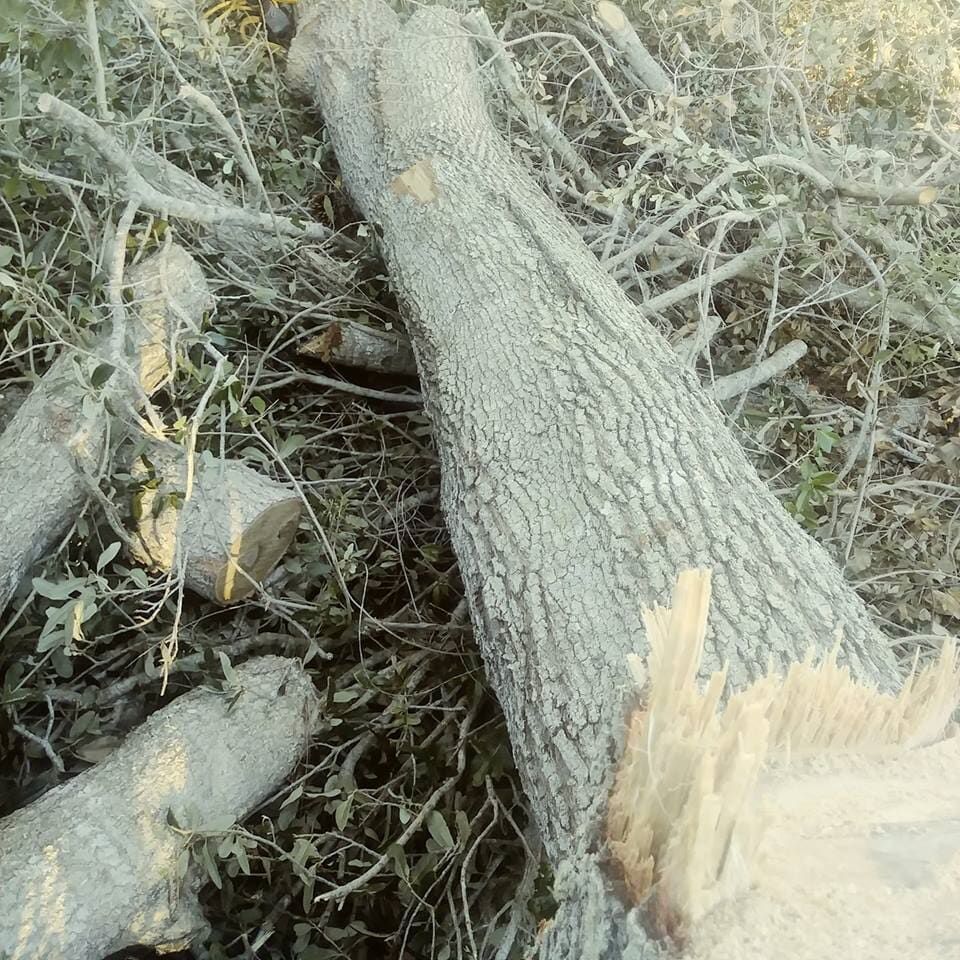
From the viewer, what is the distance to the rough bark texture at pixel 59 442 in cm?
171

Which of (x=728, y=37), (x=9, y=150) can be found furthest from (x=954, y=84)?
(x=9, y=150)

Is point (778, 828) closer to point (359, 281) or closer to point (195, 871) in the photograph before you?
point (195, 871)

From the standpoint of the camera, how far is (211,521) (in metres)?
1.77

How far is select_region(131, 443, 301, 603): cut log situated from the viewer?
70.2 inches

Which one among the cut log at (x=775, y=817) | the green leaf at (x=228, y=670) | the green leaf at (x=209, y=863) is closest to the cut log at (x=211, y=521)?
the green leaf at (x=228, y=670)

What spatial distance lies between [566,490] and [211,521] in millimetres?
804

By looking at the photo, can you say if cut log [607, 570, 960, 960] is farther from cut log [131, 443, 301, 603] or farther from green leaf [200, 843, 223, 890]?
cut log [131, 443, 301, 603]

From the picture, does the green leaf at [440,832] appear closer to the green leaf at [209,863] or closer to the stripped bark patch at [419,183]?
the green leaf at [209,863]

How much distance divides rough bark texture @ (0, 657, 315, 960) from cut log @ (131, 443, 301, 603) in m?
0.24

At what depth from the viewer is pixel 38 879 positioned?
4.55ft

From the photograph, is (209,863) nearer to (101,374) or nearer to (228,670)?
(228,670)

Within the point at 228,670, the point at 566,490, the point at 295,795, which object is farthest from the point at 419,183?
the point at 295,795

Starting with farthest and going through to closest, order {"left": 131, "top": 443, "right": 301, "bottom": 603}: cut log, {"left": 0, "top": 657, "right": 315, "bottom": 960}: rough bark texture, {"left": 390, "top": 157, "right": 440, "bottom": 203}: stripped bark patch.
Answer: {"left": 390, "top": 157, "right": 440, "bottom": 203}: stripped bark patch < {"left": 131, "top": 443, "right": 301, "bottom": 603}: cut log < {"left": 0, "top": 657, "right": 315, "bottom": 960}: rough bark texture

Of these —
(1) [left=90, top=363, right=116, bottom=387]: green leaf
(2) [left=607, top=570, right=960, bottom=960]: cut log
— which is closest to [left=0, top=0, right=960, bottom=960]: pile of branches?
(1) [left=90, top=363, right=116, bottom=387]: green leaf
